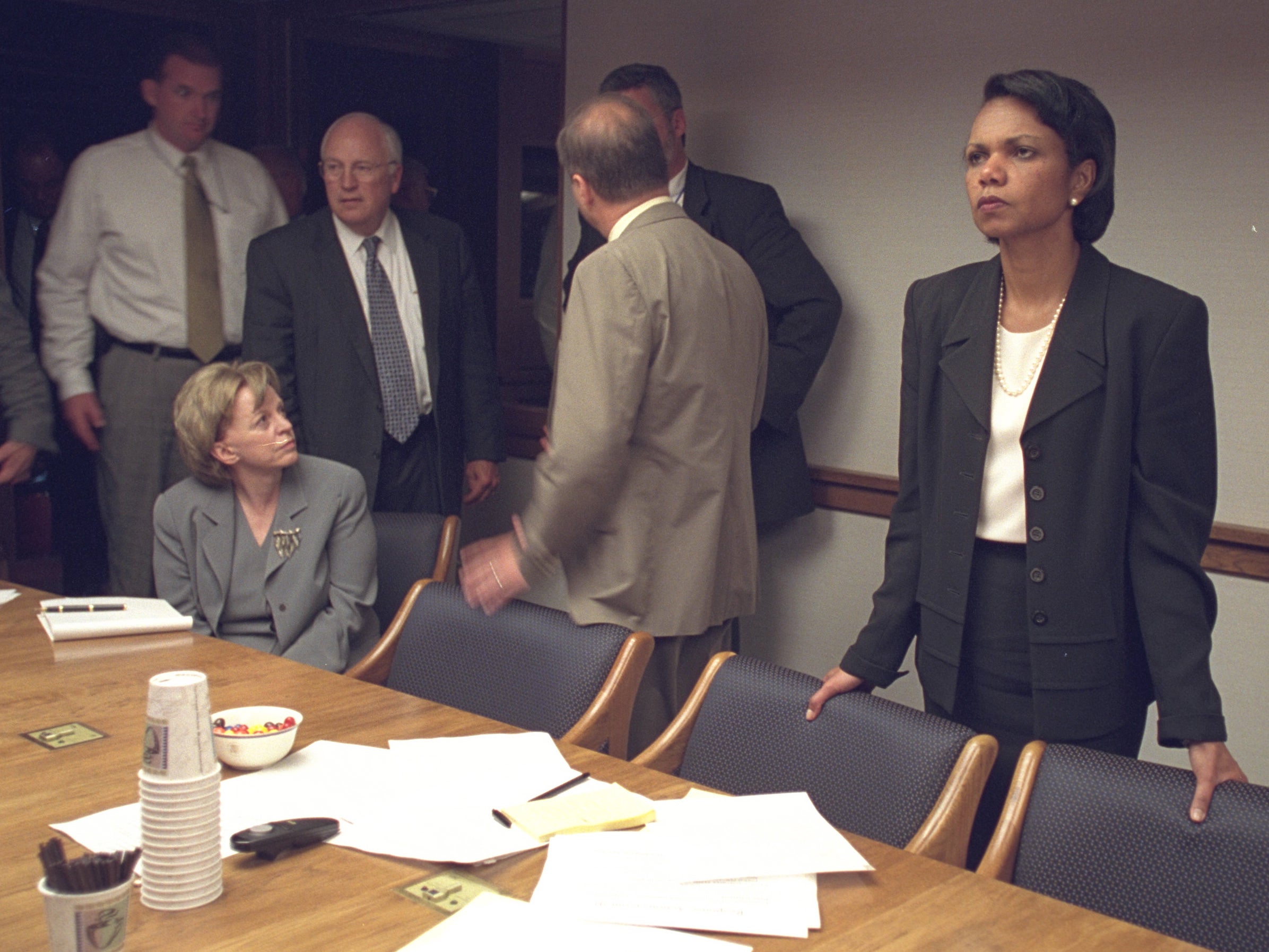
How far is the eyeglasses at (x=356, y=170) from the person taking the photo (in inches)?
146

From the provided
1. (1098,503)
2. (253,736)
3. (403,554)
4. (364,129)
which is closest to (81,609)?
(403,554)

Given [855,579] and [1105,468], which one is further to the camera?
[855,579]

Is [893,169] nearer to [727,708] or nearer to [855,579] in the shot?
[855,579]

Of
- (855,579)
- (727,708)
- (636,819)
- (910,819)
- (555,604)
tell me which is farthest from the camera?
(555,604)

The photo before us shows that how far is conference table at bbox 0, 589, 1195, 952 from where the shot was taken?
1.34 meters

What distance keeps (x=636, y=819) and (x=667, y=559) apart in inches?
40.5

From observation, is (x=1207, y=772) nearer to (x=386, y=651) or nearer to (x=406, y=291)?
(x=386, y=651)

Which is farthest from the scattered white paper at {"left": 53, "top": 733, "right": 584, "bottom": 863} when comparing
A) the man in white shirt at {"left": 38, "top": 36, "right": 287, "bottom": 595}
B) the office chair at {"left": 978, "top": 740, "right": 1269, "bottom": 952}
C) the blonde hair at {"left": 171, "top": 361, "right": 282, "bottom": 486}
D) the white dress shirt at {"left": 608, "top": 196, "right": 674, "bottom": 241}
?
the man in white shirt at {"left": 38, "top": 36, "right": 287, "bottom": 595}

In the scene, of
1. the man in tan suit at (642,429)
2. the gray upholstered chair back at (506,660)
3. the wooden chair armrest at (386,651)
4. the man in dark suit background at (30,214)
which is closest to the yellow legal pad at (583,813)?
the gray upholstered chair back at (506,660)

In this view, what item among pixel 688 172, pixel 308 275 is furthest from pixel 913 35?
pixel 308 275

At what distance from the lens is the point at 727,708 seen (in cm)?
203

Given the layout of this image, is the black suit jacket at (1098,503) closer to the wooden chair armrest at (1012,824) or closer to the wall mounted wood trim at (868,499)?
the wooden chair armrest at (1012,824)

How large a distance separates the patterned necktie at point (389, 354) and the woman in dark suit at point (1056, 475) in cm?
199

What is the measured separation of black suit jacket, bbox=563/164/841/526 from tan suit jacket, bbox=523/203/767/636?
2.87 feet
